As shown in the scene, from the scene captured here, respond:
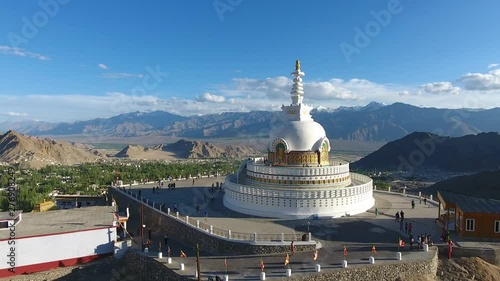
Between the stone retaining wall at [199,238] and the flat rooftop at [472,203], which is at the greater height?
the flat rooftop at [472,203]

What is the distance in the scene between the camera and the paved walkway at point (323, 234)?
2033 centimetres

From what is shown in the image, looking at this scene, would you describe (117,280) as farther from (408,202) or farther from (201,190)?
(408,202)

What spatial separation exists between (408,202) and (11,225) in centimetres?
3122

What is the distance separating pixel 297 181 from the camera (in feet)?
100

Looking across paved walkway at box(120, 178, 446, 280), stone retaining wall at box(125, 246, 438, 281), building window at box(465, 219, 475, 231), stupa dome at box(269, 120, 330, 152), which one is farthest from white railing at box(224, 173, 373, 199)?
stone retaining wall at box(125, 246, 438, 281)

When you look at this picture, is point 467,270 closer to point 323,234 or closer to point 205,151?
point 323,234

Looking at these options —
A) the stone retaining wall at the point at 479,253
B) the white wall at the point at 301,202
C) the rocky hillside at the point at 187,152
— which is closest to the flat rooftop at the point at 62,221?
the white wall at the point at 301,202

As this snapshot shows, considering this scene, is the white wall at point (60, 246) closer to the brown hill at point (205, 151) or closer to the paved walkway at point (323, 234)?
the paved walkway at point (323, 234)

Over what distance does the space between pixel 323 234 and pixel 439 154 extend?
89618 millimetres

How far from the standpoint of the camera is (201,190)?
4209cm

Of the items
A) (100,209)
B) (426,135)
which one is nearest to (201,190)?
(100,209)

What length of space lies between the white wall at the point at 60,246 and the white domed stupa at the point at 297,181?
406 inches

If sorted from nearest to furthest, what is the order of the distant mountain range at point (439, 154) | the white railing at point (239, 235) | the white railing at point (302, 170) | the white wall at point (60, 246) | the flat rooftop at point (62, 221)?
1. the white railing at point (239, 235)
2. the white wall at point (60, 246)
3. the flat rooftop at point (62, 221)
4. the white railing at point (302, 170)
5. the distant mountain range at point (439, 154)

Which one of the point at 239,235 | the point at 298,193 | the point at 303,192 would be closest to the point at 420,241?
the point at 303,192
